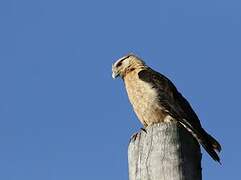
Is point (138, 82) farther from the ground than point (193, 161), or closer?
farther from the ground

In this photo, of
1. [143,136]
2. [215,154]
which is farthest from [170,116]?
[143,136]

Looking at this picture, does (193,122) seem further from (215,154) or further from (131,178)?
(131,178)

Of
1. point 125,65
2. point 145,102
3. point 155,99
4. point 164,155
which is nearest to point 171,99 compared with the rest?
point 155,99

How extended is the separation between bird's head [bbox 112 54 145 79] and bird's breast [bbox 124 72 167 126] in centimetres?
92

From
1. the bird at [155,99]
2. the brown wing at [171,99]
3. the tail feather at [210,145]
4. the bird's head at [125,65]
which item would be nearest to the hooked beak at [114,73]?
the bird's head at [125,65]

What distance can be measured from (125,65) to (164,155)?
19.6ft

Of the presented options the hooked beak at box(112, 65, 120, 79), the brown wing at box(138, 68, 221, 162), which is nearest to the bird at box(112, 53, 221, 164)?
the brown wing at box(138, 68, 221, 162)

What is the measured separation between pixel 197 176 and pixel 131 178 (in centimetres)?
44

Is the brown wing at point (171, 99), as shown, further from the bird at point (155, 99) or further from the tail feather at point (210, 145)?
the tail feather at point (210, 145)

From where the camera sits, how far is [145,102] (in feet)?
27.0

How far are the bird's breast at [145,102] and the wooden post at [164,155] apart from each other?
11.7 ft

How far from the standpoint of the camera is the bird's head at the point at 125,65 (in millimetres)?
9805

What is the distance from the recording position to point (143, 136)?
4.38 meters

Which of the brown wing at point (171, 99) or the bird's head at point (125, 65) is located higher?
the bird's head at point (125, 65)
